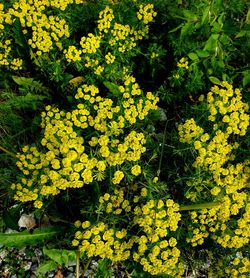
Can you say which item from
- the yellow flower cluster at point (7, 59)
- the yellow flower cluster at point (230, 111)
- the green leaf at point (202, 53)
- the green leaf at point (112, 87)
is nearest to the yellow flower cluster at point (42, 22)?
the yellow flower cluster at point (7, 59)

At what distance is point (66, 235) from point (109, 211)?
827mm

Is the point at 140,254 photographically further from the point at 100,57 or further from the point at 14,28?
the point at 14,28

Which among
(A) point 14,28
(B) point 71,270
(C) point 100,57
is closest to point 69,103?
(C) point 100,57

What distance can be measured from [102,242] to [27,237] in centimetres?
91

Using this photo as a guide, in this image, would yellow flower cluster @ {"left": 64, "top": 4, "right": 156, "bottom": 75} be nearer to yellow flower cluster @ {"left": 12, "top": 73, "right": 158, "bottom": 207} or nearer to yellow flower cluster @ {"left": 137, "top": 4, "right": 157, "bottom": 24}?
yellow flower cluster @ {"left": 137, "top": 4, "right": 157, "bottom": 24}

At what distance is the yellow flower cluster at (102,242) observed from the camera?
10.4ft

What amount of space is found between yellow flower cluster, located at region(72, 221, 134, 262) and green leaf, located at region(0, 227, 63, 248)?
64cm

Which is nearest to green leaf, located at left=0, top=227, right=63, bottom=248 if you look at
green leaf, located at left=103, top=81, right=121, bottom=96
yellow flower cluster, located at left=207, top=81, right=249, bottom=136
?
green leaf, located at left=103, top=81, right=121, bottom=96

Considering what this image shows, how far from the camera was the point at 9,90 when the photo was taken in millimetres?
4520

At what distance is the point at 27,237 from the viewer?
3.68 meters

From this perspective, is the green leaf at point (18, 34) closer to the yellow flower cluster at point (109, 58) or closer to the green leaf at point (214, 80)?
the yellow flower cluster at point (109, 58)

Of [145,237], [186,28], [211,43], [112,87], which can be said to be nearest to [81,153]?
[112,87]

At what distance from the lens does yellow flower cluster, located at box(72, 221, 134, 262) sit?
3156 mm

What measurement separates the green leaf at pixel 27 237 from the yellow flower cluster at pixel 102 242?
25.4 inches
